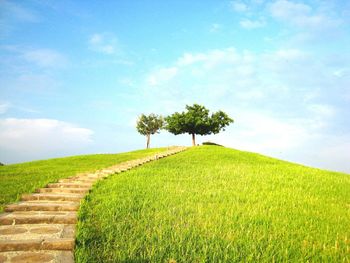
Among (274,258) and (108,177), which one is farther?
(108,177)

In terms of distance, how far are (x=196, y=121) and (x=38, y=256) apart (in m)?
50.5

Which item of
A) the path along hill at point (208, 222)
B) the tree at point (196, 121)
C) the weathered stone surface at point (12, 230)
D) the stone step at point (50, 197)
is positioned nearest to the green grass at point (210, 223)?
the path along hill at point (208, 222)

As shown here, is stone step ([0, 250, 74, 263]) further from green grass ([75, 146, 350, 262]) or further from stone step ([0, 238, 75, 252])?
green grass ([75, 146, 350, 262])

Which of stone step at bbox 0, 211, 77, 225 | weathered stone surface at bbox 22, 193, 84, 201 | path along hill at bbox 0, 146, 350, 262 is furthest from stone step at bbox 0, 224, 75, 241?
weathered stone surface at bbox 22, 193, 84, 201

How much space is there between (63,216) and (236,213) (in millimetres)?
5083

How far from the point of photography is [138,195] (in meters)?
11.3

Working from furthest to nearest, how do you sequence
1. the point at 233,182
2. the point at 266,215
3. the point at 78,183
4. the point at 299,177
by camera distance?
the point at 299,177, the point at 233,182, the point at 78,183, the point at 266,215

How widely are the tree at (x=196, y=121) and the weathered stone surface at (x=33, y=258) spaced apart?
164 ft

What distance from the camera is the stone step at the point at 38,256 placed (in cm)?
560

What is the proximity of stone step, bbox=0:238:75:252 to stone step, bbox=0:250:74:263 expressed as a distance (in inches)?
3.9

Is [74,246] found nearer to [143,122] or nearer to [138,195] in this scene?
[138,195]

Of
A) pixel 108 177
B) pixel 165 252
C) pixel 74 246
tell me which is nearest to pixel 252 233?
pixel 165 252

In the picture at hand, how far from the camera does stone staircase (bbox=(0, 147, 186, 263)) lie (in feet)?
19.2

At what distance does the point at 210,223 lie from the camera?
318 inches
